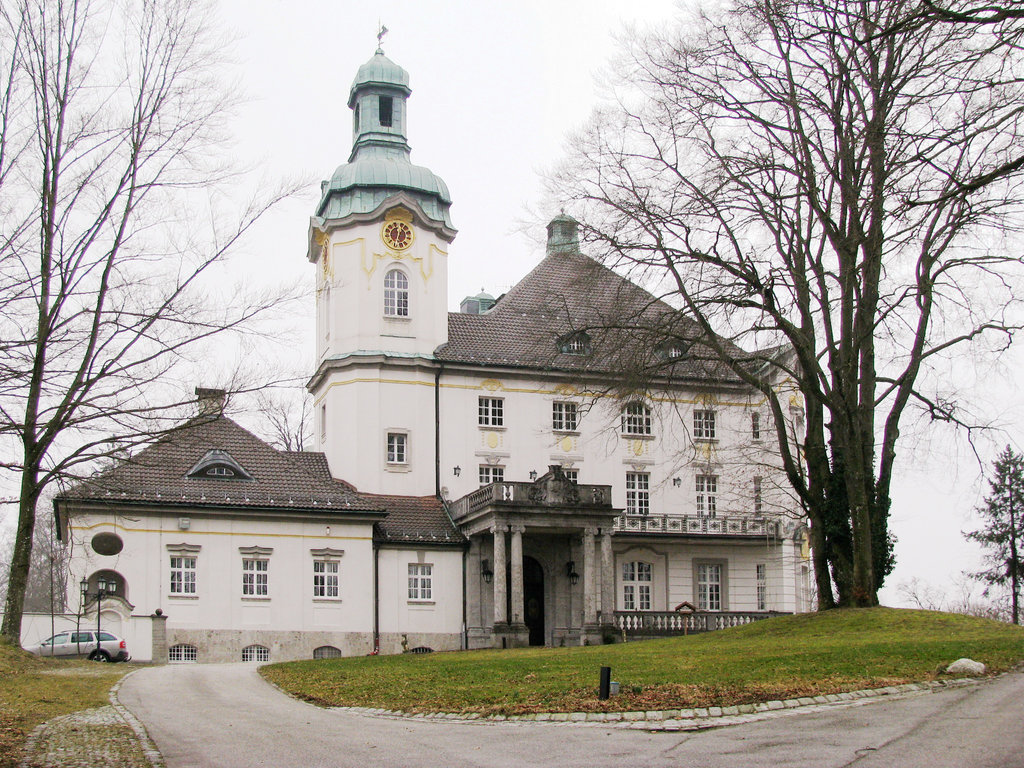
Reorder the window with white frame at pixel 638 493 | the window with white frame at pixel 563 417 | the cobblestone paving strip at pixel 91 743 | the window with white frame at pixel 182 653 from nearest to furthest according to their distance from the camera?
the cobblestone paving strip at pixel 91 743, the window with white frame at pixel 182 653, the window with white frame at pixel 563 417, the window with white frame at pixel 638 493

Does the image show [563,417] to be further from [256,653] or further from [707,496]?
[256,653]

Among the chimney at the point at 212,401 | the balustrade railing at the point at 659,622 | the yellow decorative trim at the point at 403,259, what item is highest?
the yellow decorative trim at the point at 403,259

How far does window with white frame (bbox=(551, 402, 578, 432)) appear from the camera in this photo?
45688 mm

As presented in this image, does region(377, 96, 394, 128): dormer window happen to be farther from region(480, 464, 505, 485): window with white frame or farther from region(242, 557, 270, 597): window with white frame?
region(242, 557, 270, 597): window with white frame

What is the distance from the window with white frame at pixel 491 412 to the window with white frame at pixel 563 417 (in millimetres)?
2008

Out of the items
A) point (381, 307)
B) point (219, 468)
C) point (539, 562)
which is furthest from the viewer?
point (381, 307)

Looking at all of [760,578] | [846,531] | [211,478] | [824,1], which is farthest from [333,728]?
[760,578]

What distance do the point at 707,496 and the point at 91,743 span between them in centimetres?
3591

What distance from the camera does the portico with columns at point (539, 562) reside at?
38.5 metres

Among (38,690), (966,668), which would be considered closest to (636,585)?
(966,668)

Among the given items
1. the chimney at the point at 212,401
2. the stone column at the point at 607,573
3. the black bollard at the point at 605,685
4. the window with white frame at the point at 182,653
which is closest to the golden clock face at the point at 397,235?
the stone column at the point at 607,573

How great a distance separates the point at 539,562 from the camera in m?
42.6

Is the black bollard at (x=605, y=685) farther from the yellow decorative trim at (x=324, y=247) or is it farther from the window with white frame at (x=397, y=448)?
the yellow decorative trim at (x=324, y=247)

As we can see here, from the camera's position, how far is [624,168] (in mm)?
27875
